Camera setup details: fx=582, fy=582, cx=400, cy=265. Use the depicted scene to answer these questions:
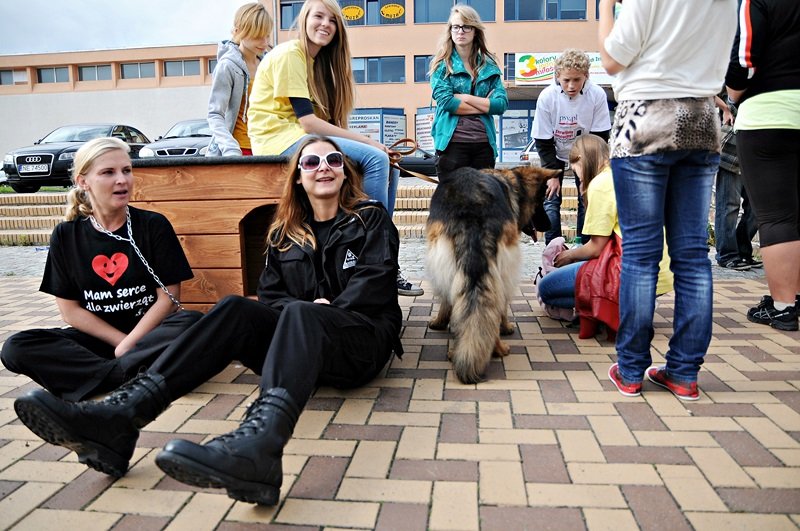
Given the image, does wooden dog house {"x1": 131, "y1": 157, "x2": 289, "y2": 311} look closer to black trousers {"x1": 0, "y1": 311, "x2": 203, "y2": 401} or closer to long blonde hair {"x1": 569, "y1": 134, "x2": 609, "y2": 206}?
black trousers {"x1": 0, "y1": 311, "x2": 203, "y2": 401}

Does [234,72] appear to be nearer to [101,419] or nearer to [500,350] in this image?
[500,350]

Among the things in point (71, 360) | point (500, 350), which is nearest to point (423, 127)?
point (500, 350)

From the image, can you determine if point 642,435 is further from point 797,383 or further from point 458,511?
point 797,383

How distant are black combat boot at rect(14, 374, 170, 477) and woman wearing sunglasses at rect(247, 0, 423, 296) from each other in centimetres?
193

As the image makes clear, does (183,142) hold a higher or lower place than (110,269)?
higher

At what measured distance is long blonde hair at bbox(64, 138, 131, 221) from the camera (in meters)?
2.86

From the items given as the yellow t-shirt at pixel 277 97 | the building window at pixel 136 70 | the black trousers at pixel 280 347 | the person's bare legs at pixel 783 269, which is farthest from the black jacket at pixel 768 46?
the building window at pixel 136 70

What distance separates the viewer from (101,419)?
1971mm

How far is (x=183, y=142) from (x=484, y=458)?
35.5ft

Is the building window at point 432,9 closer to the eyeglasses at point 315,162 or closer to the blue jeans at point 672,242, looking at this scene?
the eyeglasses at point 315,162

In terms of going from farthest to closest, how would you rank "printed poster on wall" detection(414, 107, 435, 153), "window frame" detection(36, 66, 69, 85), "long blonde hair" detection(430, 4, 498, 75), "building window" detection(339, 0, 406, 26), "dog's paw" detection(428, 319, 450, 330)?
"window frame" detection(36, 66, 69, 85) → "building window" detection(339, 0, 406, 26) → "printed poster on wall" detection(414, 107, 435, 153) → "long blonde hair" detection(430, 4, 498, 75) → "dog's paw" detection(428, 319, 450, 330)

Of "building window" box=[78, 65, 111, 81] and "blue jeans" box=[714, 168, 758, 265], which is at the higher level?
"building window" box=[78, 65, 111, 81]

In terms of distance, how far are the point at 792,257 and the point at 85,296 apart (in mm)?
4097

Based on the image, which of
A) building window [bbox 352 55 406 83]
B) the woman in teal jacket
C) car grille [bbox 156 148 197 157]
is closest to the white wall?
building window [bbox 352 55 406 83]
